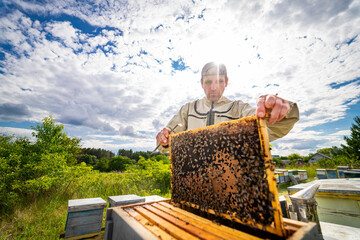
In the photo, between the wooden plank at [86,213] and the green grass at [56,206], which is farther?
the green grass at [56,206]

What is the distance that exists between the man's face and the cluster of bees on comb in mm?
1246

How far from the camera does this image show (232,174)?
178 centimetres

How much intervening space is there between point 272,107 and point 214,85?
172 cm

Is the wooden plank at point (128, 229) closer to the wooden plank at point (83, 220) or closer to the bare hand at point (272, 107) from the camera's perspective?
the bare hand at point (272, 107)

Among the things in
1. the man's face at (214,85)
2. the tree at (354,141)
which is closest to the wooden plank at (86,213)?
the man's face at (214,85)

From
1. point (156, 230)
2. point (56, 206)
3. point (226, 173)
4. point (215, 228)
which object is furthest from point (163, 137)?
point (56, 206)

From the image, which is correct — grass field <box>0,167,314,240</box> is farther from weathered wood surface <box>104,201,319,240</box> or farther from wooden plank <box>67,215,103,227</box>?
weathered wood surface <box>104,201,319,240</box>

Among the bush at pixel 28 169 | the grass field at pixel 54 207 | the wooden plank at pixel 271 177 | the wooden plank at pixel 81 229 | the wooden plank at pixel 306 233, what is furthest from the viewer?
the bush at pixel 28 169

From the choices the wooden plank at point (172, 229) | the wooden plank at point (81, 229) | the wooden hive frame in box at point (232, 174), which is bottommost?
the wooden plank at point (81, 229)

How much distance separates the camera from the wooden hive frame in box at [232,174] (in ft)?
4.72

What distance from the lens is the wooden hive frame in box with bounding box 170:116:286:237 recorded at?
4.72 feet

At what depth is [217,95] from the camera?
323 cm

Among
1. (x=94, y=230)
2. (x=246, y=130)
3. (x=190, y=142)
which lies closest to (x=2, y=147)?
(x=94, y=230)

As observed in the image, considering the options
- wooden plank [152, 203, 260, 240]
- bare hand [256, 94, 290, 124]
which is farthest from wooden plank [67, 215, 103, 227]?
bare hand [256, 94, 290, 124]
